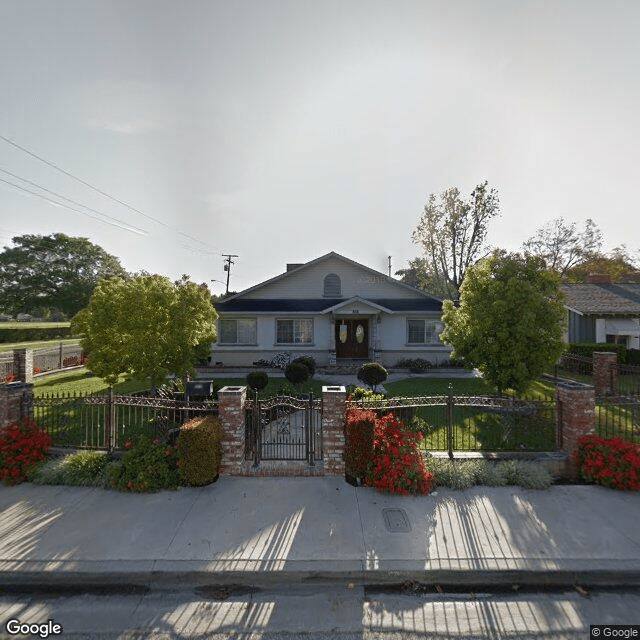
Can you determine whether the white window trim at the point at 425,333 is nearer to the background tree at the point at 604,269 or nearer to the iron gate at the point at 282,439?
the iron gate at the point at 282,439

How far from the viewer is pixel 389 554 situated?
4.77m

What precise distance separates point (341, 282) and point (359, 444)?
1560 cm

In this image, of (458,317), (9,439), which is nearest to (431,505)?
(458,317)

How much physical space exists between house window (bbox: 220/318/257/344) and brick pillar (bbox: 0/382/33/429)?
1243 cm

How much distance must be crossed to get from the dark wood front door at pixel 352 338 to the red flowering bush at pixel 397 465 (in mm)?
13812

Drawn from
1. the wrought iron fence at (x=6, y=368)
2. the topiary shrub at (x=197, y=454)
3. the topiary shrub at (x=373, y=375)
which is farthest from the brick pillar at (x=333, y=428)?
the wrought iron fence at (x=6, y=368)

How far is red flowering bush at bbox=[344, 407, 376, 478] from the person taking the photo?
6.61 meters

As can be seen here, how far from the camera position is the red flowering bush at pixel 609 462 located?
6.39 m

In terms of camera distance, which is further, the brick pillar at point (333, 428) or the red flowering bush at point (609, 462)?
the brick pillar at point (333, 428)

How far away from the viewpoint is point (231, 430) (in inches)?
270

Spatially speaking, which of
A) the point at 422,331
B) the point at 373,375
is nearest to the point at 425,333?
the point at 422,331

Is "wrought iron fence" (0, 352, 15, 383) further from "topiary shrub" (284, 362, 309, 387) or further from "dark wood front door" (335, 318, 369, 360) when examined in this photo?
"dark wood front door" (335, 318, 369, 360)

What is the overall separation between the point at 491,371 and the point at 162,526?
9371mm

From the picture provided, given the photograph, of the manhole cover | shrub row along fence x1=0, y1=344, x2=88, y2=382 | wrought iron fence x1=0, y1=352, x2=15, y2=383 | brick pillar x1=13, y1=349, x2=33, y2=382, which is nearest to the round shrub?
the manhole cover
